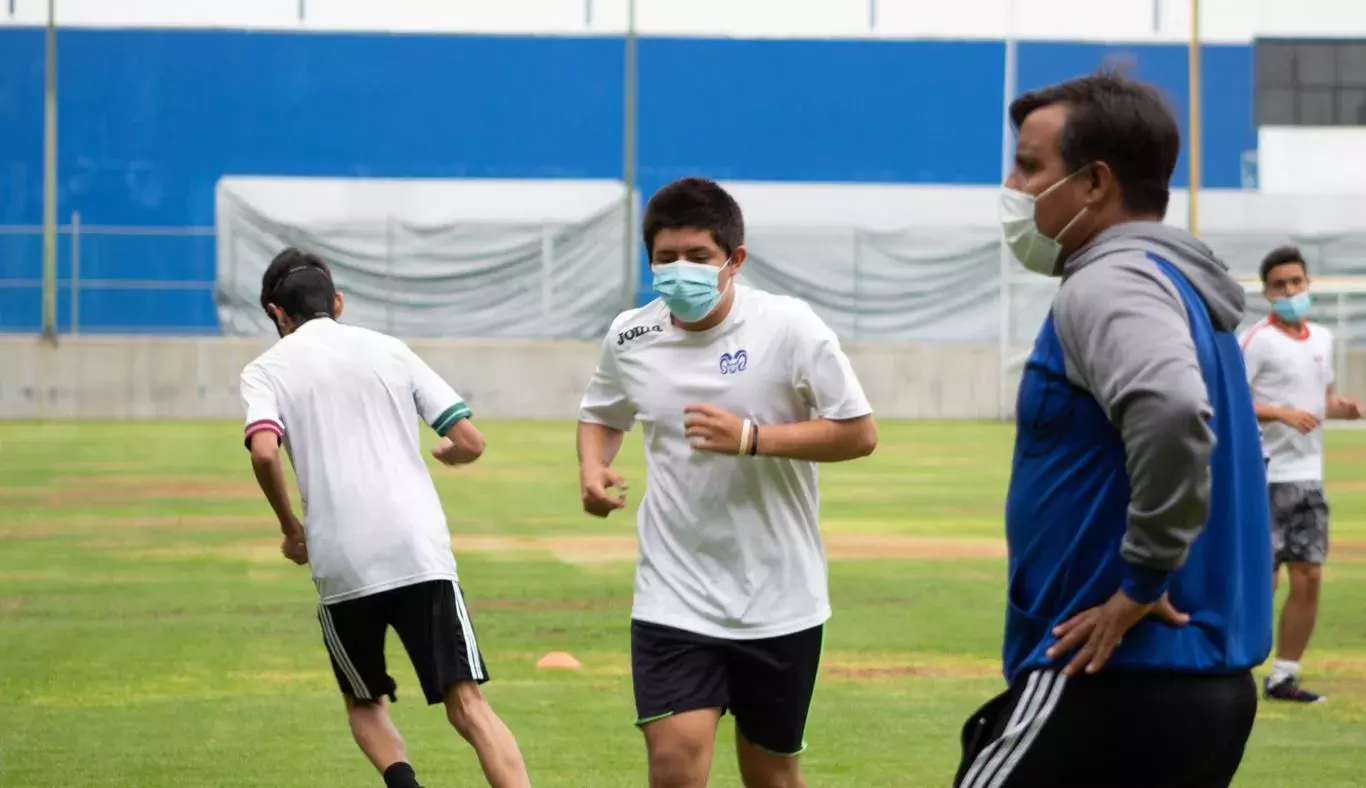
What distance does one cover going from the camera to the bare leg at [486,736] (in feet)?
20.9

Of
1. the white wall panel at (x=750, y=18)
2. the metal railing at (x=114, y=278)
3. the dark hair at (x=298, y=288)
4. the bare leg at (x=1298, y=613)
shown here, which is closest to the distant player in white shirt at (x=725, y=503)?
the dark hair at (x=298, y=288)

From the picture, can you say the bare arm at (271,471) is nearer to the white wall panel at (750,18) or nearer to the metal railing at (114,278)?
the metal railing at (114,278)

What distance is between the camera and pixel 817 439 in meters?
5.59

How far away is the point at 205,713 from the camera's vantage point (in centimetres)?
934

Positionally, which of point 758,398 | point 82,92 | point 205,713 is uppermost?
point 82,92

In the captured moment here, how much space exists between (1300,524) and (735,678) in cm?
496

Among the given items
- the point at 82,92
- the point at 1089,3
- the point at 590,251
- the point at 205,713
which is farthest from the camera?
the point at 1089,3

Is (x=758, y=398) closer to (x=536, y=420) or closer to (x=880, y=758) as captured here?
(x=880, y=758)

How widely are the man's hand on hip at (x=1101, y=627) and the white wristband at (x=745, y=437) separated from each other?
1.73 meters

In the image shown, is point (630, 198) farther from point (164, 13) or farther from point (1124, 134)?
point (1124, 134)

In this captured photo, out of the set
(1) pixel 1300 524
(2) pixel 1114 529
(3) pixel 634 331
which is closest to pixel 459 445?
(3) pixel 634 331

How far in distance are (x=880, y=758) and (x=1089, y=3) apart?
138 ft

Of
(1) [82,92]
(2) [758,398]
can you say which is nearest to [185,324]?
(1) [82,92]

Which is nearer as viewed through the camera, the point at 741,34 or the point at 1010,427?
the point at 1010,427
